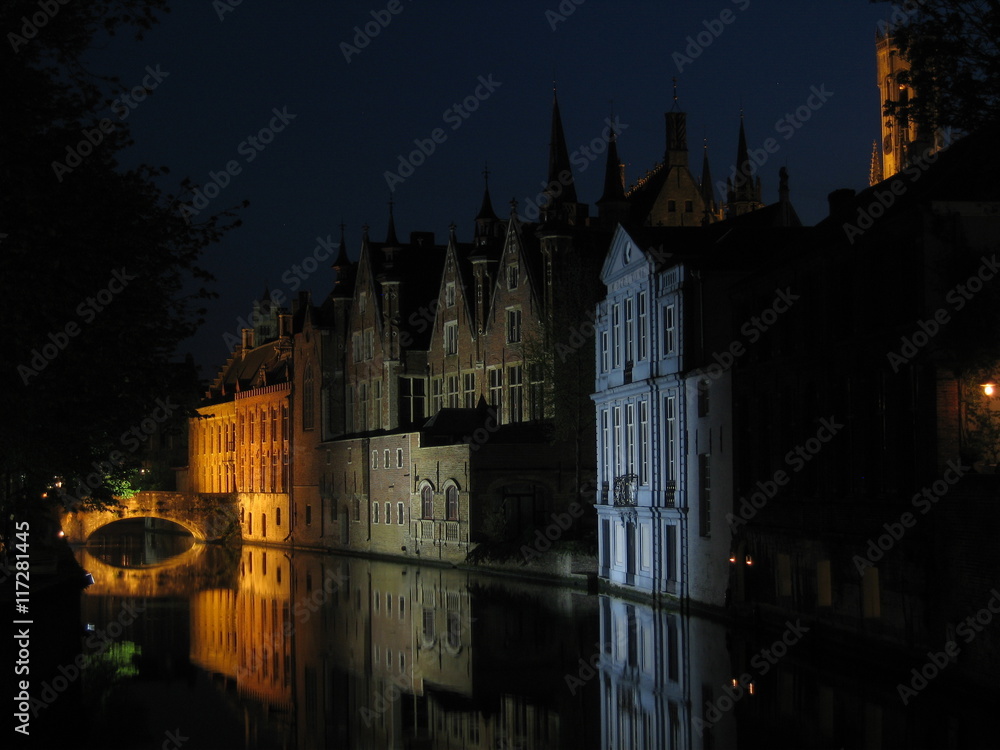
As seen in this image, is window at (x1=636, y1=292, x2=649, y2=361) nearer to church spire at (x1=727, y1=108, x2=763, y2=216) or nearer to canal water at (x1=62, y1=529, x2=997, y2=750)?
canal water at (x1=62, y1=529, x2=997, y2=750)

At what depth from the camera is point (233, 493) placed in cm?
9031

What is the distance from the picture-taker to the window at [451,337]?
67125 millimetres

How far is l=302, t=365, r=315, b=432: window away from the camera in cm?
8212

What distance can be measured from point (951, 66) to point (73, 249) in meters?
14.5

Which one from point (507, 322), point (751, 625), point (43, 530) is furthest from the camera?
point (507, 322)

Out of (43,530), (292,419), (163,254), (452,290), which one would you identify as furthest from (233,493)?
(163,254)

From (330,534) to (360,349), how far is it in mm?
10150

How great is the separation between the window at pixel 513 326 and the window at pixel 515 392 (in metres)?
1.18

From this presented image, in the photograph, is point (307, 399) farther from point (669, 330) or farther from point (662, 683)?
point (662, 683)

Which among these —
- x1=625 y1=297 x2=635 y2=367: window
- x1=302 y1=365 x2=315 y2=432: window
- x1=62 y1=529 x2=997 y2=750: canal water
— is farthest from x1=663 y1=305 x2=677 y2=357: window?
x1=302 y1=365 x2=315 y2=432: window

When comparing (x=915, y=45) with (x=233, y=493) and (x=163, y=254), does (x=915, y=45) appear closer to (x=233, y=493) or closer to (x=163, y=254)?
(x=163, y=254)

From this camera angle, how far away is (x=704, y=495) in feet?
120

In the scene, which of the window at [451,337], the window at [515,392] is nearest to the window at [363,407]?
the window at [451,337]

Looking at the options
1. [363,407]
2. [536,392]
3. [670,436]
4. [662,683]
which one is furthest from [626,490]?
[363,407]
